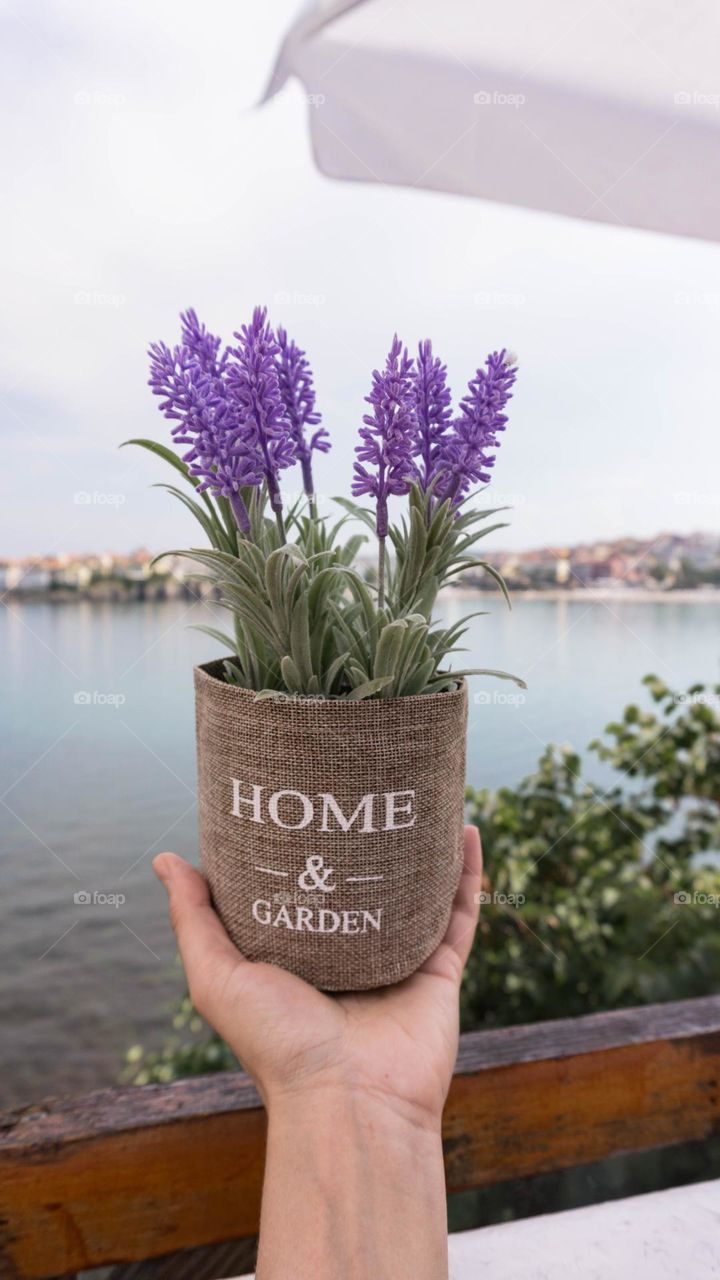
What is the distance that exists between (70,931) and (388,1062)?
133cm

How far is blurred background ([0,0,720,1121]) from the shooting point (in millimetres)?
1467

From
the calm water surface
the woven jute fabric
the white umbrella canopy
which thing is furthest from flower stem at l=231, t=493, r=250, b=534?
the calm water surface

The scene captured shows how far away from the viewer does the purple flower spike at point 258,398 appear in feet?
1.51

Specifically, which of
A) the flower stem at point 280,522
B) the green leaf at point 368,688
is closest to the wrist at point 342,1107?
the green leaf at point 368,688

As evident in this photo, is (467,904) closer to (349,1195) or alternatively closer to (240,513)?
(349,1195)

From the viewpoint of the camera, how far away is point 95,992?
66.4 inches

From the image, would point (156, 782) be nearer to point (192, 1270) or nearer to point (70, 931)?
point (70, 931)

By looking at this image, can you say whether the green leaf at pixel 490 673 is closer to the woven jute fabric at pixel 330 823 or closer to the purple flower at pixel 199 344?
the woven jute fabric at pixel 330 823

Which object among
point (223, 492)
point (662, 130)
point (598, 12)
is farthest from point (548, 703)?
point (223, 492)

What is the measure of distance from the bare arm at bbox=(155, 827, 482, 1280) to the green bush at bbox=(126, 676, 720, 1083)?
96 cm

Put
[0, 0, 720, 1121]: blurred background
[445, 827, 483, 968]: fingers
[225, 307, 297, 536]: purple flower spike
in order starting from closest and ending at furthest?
1. [225, 307, 297, 536]: purple flower spike
2. [445, 827, 483, 968]: fingers
3. [0, 0, 720, 1121]: blurred background

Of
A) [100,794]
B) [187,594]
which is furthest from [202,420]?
[100,794]

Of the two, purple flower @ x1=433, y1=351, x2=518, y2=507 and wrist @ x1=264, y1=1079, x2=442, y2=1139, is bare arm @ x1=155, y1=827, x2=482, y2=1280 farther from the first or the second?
purple flower @ x1=433, y1=351, x2=518, y2=507

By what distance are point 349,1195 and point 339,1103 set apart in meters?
0.05
